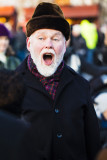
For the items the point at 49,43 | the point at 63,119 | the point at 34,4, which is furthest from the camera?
the point at 34,4

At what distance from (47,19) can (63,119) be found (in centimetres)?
78

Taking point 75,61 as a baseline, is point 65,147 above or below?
below

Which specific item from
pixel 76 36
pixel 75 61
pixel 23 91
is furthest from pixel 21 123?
pixel 76 36

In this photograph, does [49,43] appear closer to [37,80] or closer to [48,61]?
[48,61]

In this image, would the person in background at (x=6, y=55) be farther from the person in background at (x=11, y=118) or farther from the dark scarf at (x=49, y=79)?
the person in background at (x=11, y=118)

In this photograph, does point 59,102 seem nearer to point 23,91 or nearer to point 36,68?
point 36,68

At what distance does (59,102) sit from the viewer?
2635mm

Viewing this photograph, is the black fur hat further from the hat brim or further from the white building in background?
the white building in background

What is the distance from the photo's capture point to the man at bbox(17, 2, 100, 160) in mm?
2549

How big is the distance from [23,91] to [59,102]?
74 centimetres

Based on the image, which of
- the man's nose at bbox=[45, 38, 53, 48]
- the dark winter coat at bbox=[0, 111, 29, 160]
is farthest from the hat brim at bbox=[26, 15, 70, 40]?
the dark winter coat at bbox=[0, 111, 29, 160]

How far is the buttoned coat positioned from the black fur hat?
0.33 meters

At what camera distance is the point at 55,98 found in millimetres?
2635

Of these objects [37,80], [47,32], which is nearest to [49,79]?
[37,80]
